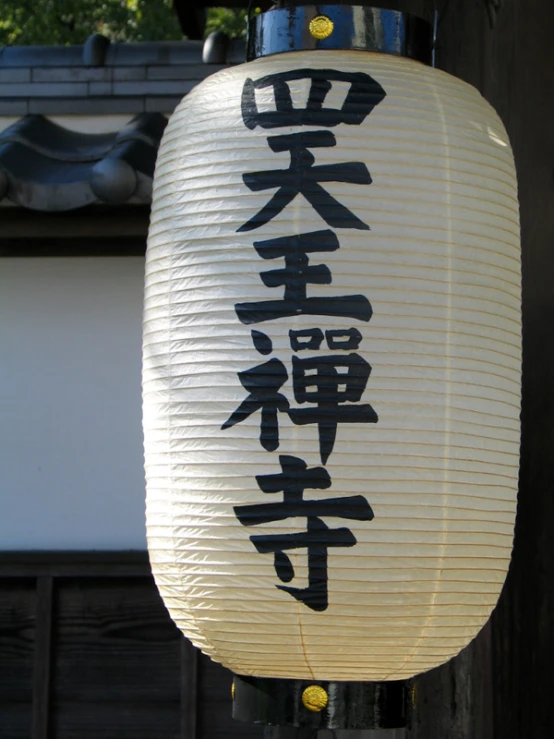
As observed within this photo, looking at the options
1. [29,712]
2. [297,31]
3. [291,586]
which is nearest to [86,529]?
[29,712]

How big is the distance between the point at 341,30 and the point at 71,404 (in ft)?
7.07

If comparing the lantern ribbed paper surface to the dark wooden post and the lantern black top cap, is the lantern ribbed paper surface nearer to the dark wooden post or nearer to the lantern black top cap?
the lantern black top cap

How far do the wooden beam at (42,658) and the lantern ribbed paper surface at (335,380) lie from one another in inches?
65.3

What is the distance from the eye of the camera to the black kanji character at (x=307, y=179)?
243 centimetres

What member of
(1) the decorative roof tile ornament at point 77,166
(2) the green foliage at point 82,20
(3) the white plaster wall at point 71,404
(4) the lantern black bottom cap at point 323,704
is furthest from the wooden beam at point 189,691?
(2) the green foliage at point 82,20

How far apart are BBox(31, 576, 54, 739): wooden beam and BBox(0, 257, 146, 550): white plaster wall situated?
20cm

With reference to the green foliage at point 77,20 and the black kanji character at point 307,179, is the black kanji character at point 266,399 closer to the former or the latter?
the black kanji character at point 307,179

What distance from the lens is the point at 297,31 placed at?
2.71 meters

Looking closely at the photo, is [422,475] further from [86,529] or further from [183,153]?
[86,529]

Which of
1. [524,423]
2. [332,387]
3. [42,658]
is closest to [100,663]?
[42,658]

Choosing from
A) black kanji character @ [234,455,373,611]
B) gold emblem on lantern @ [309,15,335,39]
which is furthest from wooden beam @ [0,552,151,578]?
gold emblem on lantern @ [309,15,335,39]

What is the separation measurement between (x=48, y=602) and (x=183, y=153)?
2.18 m

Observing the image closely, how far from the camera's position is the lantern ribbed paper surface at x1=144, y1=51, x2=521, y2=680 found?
7.77ft

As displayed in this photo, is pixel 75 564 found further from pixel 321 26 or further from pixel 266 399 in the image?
pixel 321 26
